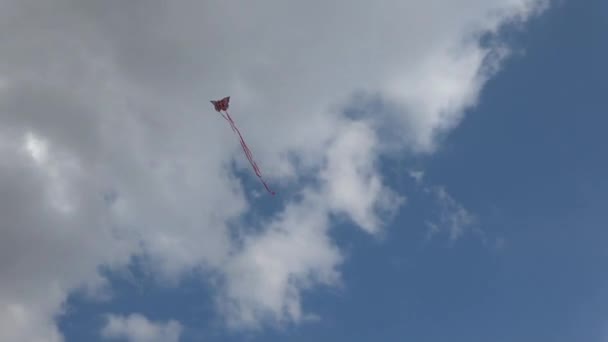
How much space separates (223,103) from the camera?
120 ft
